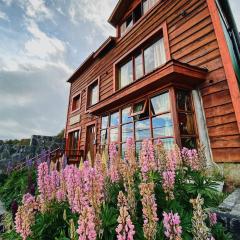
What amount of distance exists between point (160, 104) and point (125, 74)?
154 inches

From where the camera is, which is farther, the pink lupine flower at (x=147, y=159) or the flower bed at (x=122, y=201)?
the pink lupine flower at (x=147, y=159)

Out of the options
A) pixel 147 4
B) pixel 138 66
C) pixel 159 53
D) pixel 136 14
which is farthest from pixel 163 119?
pixel 136 14

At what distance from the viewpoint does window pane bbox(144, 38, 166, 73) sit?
6.70m

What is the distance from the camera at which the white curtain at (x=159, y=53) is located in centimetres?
664

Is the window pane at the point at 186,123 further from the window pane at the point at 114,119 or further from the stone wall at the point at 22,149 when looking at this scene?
the stone wall at the point at 22,149

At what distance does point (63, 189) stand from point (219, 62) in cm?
480

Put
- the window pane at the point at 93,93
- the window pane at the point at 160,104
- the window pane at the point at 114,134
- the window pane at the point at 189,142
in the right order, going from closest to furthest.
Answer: the window pane at the point at 189,142, the window pane at the point at 160,104, the window pane at the point at 114,134, the window pane at the point at 93,93

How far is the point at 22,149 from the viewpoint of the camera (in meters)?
14.1

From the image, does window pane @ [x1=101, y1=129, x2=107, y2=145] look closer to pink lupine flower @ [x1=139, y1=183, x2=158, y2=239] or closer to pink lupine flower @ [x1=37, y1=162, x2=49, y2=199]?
pink lupine flower @ [x1=37, y1=162, x2=49, y2=199]

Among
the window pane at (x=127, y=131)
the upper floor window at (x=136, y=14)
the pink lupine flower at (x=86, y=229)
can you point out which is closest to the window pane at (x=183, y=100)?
the window pane at (x=127, y=131)

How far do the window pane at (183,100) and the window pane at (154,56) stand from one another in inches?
74.7

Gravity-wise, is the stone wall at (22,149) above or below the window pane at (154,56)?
below

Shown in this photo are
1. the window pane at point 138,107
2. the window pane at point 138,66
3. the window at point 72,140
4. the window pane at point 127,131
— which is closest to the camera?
the window pane at point 138,107

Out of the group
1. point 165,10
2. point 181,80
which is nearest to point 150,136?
point 181,80
